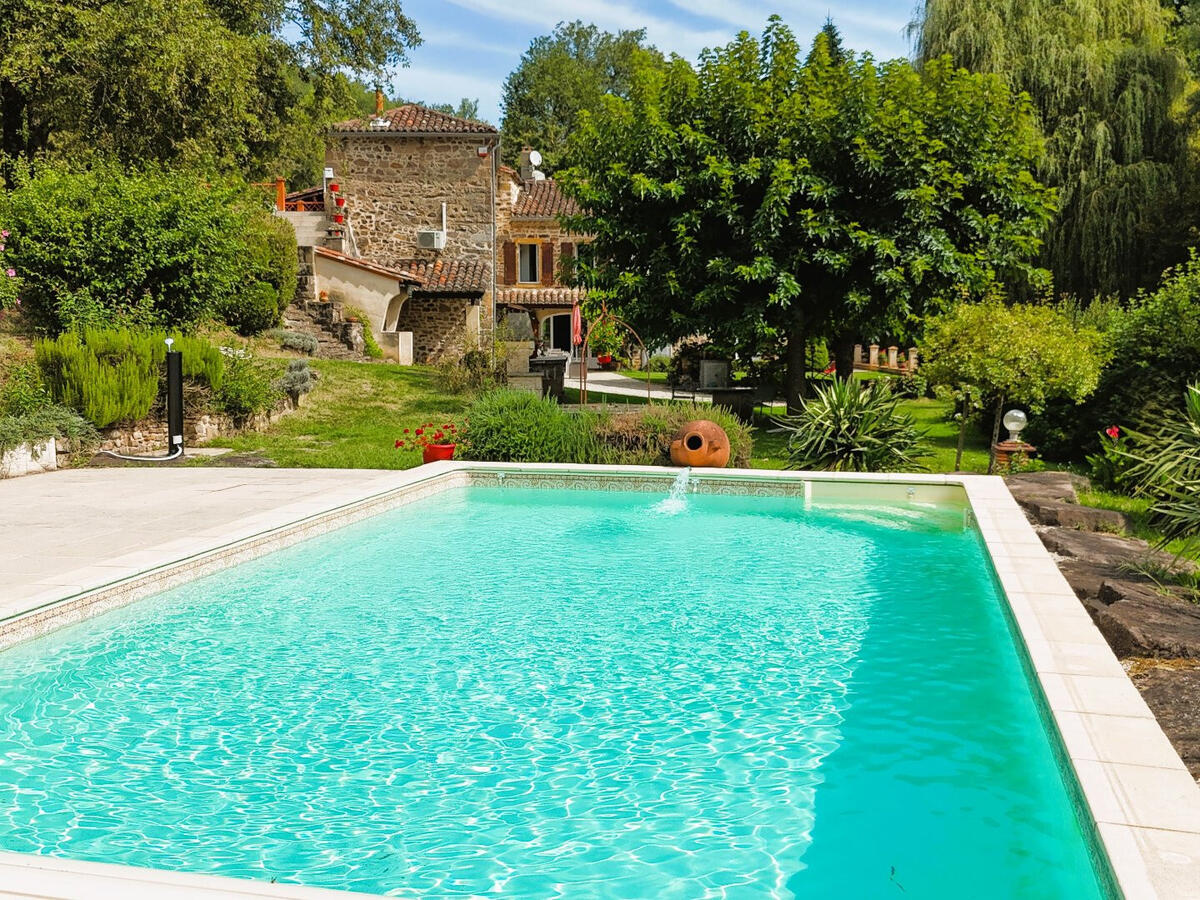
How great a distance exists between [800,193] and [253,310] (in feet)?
42.7

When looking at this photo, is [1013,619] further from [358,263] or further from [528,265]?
[528,265]

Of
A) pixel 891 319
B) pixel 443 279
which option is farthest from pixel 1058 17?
pixel 443 279

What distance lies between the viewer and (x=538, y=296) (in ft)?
125

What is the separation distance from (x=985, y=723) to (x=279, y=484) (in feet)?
27.1

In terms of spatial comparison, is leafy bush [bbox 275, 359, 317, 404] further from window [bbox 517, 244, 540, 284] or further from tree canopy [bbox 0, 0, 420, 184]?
window [bbox 517, 244, 540, 284]

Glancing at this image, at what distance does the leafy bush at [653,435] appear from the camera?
41.6 feet

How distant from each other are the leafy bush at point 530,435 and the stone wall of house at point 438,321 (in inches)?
711

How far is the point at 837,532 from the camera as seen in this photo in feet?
31.2

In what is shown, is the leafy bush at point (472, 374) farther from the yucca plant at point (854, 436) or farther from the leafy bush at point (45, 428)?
the yucca plant at point (854, 436)

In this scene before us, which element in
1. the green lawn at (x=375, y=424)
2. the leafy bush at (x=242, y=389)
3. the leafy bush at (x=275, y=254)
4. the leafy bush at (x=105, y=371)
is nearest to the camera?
the leafy bush at (x=105, y=371)

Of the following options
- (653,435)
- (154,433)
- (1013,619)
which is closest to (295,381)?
(154,433)

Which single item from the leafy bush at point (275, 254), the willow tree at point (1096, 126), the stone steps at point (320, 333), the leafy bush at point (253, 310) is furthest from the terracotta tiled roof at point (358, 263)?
the willow tree at point (1096, 126)

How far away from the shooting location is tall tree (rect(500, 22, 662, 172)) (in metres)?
55.8

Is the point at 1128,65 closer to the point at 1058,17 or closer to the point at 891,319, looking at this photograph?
the point at 1058,17
